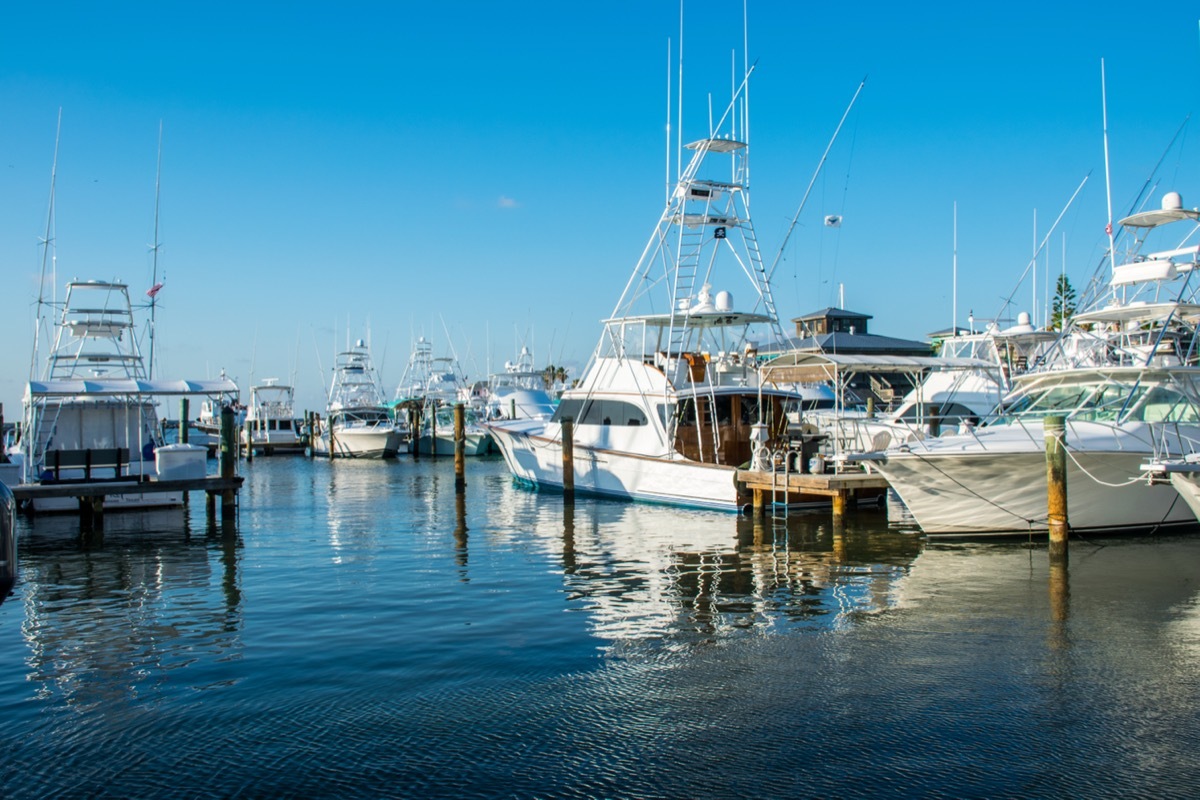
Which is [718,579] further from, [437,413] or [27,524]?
[437,413]

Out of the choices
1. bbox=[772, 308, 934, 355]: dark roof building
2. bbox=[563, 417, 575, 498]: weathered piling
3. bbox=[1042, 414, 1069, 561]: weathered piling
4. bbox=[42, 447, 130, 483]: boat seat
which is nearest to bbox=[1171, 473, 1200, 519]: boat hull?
bbox=[1042, 414, 1069, 561]: weathered piling

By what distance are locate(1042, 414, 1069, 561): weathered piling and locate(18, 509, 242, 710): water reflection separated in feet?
38.9

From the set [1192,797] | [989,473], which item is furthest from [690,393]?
[1192,797]

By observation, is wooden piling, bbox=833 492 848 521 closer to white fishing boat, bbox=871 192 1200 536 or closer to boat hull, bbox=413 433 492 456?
white fishing boat, bbox=871 192 1200 536

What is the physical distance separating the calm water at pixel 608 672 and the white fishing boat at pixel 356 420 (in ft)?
114

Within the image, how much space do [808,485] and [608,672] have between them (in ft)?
36.1

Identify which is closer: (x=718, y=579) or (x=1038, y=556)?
(x=718, y=579)

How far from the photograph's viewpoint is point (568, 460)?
2569 cm

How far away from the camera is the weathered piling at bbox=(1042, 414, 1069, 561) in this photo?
1528 centimetres

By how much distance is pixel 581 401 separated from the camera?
2695 centimetres

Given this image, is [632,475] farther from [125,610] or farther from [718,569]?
[125,610]

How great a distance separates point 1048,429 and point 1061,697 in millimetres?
8145

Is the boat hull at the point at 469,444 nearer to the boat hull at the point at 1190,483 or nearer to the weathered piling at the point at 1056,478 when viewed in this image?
the weathered piling at the point at 1056,478

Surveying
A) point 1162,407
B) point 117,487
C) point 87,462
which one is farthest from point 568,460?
point 1162,407
